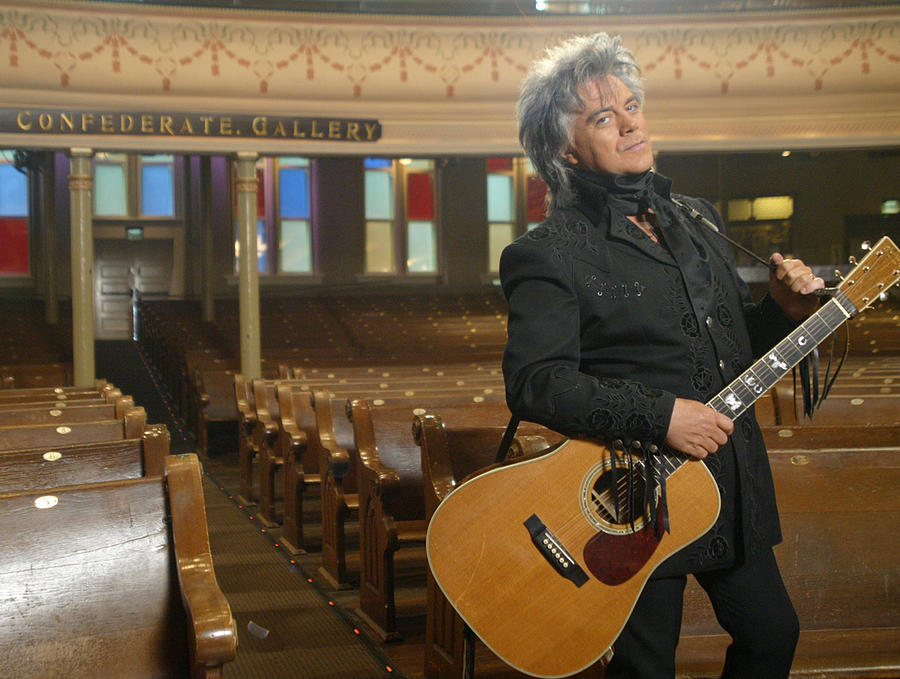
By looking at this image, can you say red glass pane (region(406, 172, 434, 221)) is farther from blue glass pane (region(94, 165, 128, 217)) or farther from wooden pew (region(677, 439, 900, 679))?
wooden pew (region(677, 439, 900, 679))

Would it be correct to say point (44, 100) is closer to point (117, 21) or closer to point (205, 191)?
point (117, 21)

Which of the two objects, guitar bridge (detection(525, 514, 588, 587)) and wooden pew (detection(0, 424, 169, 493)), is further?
wooden pew (detection(0, 424, 169, 493))

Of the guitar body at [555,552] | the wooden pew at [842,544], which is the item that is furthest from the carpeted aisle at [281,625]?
the guitar body at [555,552]

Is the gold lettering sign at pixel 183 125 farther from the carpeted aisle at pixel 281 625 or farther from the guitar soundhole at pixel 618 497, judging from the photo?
the guitar soundhole at pixel 618 497

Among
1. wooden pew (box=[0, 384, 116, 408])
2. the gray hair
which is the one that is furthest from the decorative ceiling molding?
the gray hair

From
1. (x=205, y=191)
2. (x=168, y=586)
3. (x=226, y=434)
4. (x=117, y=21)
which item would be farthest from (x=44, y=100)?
(x=168, y=586)

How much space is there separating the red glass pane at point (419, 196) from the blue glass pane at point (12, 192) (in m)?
5.93

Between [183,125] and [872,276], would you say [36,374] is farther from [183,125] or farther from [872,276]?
[872,276]

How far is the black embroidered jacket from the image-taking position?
1.54m

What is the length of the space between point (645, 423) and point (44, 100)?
8.52 m

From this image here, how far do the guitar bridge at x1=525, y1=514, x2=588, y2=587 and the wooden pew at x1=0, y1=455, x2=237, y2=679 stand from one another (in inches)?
22.3

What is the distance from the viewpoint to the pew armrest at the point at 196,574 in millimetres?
1605

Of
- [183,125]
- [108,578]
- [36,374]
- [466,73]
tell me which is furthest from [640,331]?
[36,374]

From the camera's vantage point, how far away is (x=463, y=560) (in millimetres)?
1608
